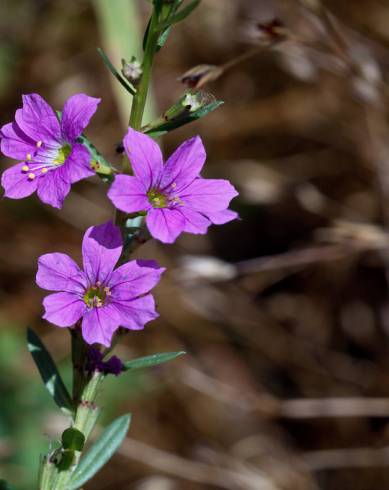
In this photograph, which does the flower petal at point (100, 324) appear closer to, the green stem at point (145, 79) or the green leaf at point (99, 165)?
the green leaf at point (99, 165)

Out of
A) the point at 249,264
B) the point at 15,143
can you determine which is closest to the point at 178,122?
the point at 15,143

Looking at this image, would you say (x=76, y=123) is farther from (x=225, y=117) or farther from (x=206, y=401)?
(x=225, y=117)

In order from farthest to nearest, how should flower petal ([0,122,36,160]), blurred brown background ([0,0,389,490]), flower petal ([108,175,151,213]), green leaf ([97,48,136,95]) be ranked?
1. blurred brown background ([0,0,389,490])
2. flower petal ([0,122,36,160])
3. green leaf ([97,48,136,95])
4. flower petal ([108,175,151,213])

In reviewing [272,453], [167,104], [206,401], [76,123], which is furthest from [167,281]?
[76,123]

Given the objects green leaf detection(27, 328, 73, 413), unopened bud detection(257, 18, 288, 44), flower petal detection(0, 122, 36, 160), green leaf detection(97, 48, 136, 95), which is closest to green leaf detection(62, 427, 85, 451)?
green leaf detection(27, 328, 73, 413)

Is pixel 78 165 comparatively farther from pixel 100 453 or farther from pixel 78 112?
pixel 100 453

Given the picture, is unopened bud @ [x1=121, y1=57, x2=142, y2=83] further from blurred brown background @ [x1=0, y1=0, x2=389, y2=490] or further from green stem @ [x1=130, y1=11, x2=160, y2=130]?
blurred brown background @ [x1=0, y1=0, x2=389, y2=490]
